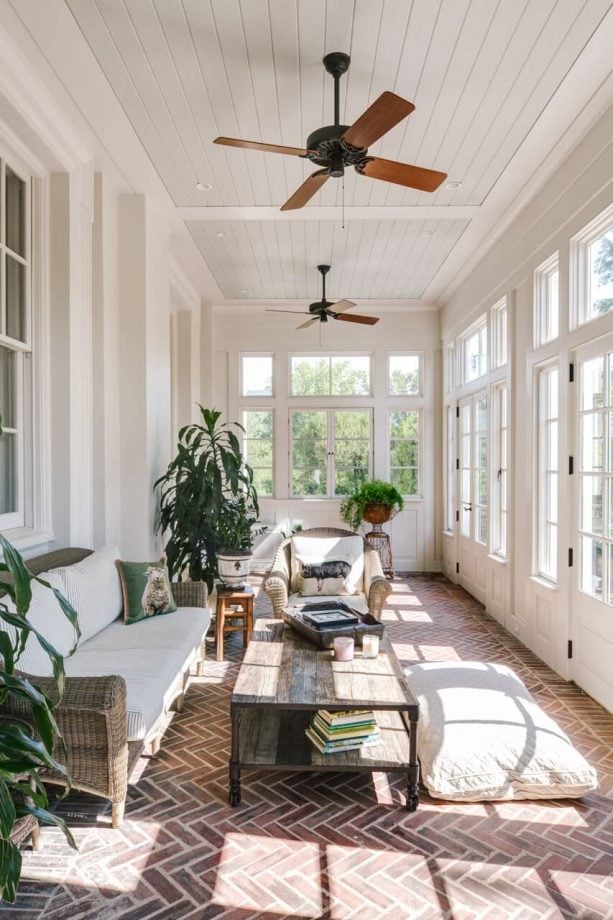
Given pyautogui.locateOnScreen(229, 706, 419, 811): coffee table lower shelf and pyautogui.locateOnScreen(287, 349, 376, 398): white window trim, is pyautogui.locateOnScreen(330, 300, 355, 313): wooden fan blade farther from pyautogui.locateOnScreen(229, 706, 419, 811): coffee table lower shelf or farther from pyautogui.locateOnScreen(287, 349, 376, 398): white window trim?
pyautogui.locateOnScreen(229, 706, 419, 811): coffee table lower shelf

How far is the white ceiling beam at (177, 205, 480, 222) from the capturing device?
15.4 feet

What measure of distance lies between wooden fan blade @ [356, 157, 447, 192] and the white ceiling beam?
66.6 inches

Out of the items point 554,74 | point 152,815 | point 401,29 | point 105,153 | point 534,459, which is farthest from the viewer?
point 534,459

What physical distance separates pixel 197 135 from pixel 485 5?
178cm

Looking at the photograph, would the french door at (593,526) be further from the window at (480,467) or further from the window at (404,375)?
the window at (404,375)

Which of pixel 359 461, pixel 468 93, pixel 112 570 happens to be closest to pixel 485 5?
pixel 468 93

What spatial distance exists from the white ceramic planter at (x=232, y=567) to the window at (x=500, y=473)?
93.2 inches

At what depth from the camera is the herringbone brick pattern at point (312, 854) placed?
6.40 feet

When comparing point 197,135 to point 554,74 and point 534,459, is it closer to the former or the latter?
point 554,74

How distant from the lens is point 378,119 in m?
2.46

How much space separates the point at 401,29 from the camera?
8.95 ft

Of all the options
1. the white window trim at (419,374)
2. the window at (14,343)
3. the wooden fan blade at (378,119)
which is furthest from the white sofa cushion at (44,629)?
the white window trim at (419,374)

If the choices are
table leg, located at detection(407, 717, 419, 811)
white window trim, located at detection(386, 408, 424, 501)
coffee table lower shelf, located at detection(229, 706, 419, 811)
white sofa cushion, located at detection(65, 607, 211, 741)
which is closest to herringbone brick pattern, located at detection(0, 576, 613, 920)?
table leg, located at detection(407, 717, 419, 811)

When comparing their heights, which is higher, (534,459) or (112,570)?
(534,459)
